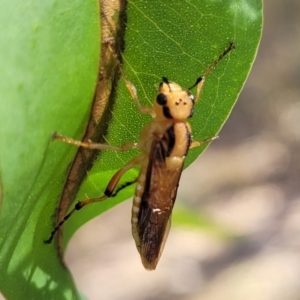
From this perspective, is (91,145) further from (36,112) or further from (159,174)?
(159,174)

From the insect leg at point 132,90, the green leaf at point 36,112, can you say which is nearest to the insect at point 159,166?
the insect leg at point 132,90

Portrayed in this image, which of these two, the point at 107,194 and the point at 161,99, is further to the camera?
the point at 161,99

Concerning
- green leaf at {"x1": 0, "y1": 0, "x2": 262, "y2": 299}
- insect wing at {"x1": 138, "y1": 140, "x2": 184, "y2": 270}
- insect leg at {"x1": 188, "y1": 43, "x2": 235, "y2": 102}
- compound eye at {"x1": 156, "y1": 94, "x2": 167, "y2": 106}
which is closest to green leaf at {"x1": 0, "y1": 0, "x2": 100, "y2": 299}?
green leaf at {"x1": 0, "y1": 0, "x2": 262, "y2": 299}

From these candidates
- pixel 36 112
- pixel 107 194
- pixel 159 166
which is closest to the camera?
pixel 36 112

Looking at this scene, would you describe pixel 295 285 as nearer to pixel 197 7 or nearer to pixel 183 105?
pixel 183 105

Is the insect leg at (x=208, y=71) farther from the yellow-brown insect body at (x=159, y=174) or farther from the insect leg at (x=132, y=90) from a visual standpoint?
the yellow-brown insect body at (x=159, y=174)

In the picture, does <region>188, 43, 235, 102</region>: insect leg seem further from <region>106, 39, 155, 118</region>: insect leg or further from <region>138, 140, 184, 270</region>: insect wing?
<region>138, 140, 184, 270</region>: insect wing

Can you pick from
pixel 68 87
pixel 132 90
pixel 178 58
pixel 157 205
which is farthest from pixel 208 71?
pixel 157 205
